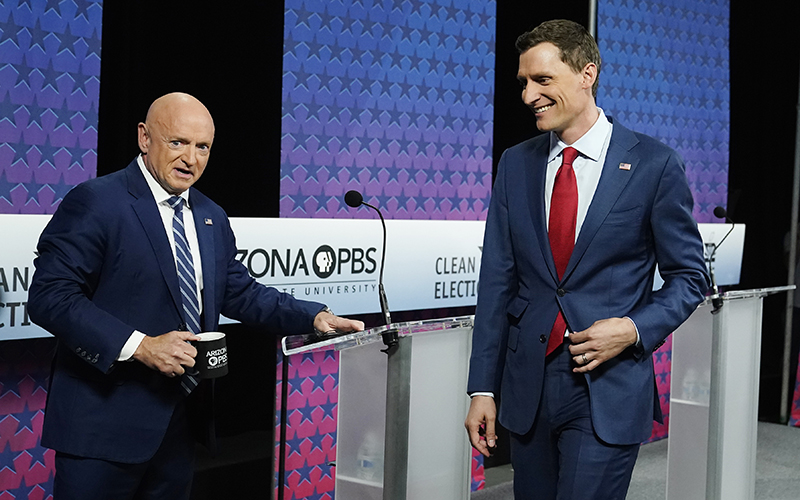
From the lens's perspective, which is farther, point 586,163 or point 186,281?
point 186,281

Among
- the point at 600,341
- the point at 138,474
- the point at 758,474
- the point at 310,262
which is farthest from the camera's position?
the point at 758,474

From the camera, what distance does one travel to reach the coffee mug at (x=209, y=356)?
2.13 meters

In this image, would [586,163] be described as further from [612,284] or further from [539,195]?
[612,284]

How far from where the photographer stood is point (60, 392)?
2234 millimetres

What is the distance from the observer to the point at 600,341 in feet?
6.34


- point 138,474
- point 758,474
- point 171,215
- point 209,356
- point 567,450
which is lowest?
point 758,474

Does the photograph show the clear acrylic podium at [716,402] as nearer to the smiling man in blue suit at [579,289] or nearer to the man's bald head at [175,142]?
the smiling man in blue suit at [579,289]

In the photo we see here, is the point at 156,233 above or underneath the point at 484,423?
above

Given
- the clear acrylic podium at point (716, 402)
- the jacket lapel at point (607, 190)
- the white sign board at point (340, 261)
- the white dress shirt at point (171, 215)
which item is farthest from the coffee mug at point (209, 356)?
the clear acrylic podium at point (716, 402)

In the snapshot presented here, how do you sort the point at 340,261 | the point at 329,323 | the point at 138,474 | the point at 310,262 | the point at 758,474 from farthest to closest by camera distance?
the point at 758,474 < the point at 340,261 < the point at 310,262 < the point at 329,323 < the point at 138,474

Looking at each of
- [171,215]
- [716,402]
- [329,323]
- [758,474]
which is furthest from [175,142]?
[758,474]

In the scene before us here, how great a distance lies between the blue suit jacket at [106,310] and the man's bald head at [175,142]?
6cm

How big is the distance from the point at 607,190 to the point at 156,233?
1.20 m

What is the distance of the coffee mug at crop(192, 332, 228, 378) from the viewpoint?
2135 millimetres
